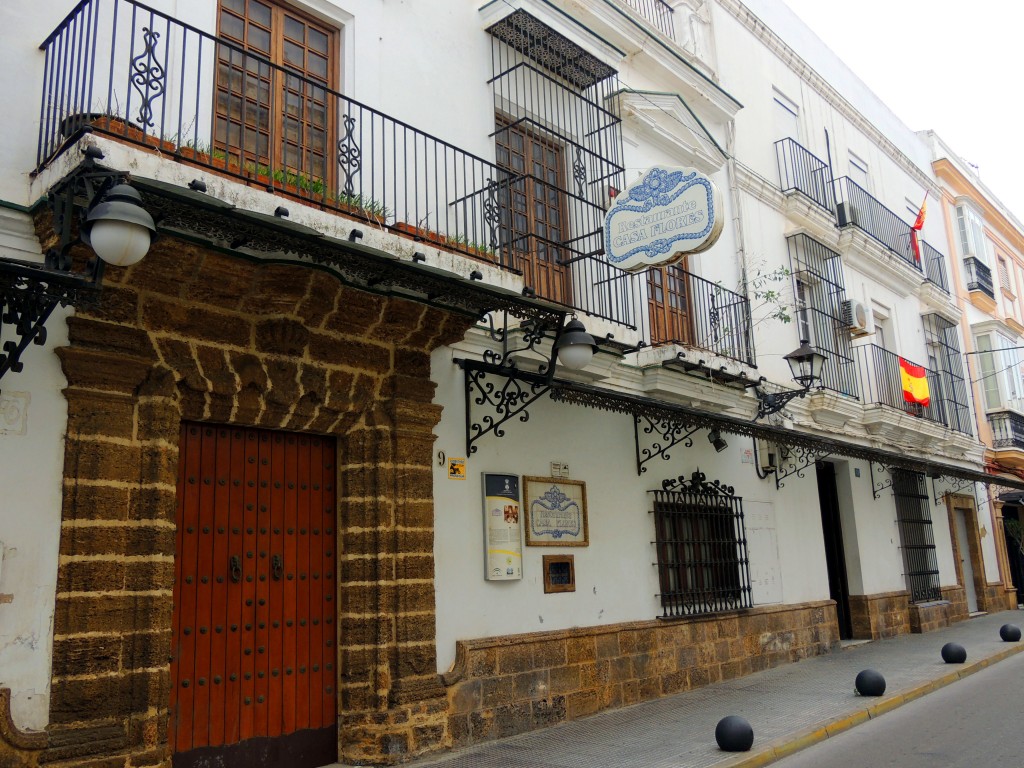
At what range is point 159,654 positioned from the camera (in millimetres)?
5113

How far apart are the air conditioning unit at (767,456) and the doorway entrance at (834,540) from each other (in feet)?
7.54

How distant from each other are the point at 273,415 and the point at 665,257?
344 centimetres

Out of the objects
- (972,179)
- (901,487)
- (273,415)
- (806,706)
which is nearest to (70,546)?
(273,415)

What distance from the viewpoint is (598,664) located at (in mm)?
7930

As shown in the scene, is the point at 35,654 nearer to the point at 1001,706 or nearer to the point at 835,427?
the point at 1001,706

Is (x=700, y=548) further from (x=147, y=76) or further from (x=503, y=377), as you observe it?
(x=147, y=76)

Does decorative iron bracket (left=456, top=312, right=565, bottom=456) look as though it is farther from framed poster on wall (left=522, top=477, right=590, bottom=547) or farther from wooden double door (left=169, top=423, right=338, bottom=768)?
wooden double door (left=169, top=423, right=338, bottom=768)

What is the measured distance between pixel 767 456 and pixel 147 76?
8.23 m

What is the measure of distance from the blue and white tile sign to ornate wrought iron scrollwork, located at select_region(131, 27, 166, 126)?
12.8 feet

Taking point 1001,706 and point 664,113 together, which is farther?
point 664,113

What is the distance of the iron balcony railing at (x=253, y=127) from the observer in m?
5.26

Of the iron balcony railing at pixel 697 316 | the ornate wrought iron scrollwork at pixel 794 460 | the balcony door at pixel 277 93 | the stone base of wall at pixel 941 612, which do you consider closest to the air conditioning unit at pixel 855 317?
the ornate wrought iron scrollwork at pixel 794 460

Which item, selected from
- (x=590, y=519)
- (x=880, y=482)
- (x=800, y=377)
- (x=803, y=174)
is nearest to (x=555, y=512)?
(x=590, y=519)

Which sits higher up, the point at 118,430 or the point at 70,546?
the point at 118,430
